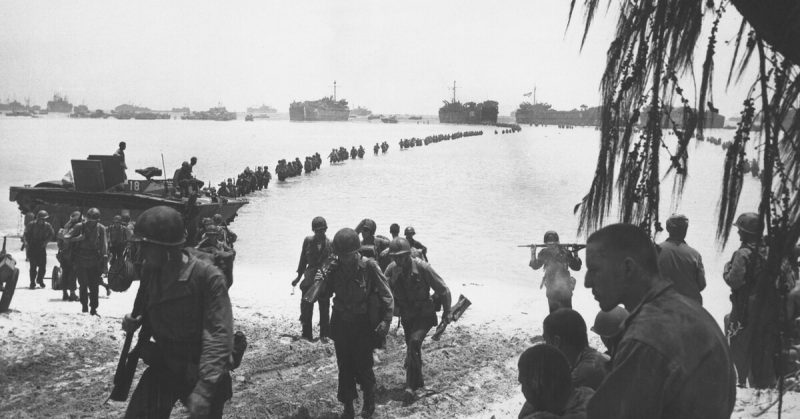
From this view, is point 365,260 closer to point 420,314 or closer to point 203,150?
point 420,314

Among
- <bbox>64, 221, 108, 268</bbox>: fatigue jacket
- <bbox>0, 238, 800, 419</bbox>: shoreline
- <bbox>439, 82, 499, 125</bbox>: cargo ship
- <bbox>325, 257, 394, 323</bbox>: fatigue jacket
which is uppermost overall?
<bbox>439, 82, 499, 125</bbox>: cargo ship

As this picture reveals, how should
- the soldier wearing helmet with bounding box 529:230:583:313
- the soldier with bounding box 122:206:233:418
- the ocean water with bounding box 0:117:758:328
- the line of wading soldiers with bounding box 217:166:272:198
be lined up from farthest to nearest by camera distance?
the line of wading soldiers with bounding box 217:166:272:198 < the ocean water with bounding box 0:117:758:328 < the soldier wearing helmet with bounding box 529:230:583:313 < the soldier with bounding box 122:206:233:418

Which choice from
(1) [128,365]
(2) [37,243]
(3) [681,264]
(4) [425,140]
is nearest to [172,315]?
(1) [128,365]

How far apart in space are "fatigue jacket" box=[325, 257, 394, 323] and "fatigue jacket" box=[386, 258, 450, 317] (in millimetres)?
602

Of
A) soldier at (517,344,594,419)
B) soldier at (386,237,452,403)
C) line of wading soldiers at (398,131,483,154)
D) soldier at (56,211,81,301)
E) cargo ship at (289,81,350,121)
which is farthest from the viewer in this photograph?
cargo ship at (289,81,350,121)

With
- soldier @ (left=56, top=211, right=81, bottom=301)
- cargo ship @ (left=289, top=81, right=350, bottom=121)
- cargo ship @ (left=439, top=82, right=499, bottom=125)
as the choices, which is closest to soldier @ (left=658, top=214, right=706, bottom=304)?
soldier @ (left=56, top=211, right=81, bottom=301)

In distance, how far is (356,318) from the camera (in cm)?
562

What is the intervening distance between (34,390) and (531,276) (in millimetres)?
10442

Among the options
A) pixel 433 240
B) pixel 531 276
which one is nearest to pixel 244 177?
pixel 433 240

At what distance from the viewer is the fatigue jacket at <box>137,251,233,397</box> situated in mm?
3516

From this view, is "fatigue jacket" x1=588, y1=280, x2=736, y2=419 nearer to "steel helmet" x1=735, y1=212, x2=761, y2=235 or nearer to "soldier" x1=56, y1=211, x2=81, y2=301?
"steel helmet" x1=735, y1=212, x2=761, y2=235

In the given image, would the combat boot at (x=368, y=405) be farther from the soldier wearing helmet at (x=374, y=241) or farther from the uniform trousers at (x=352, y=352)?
the soldier wearing helmet at (x=374, y=241)

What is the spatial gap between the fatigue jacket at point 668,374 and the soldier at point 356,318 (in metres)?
3.89

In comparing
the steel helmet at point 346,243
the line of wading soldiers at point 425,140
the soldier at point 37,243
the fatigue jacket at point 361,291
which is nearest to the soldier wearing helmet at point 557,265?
the fatigue jacket at point 361,291
